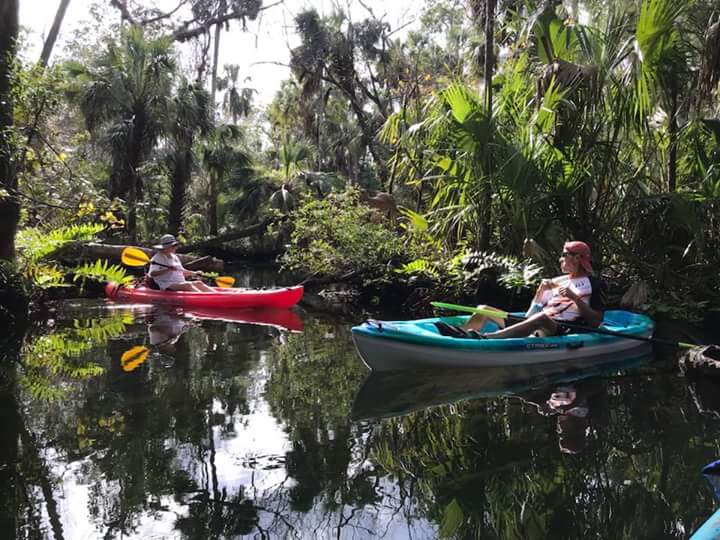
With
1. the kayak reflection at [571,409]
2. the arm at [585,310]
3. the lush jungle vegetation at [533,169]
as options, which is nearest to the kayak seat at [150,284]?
the lush jungle vegetation at [533,169]

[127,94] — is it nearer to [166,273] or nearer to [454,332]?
[166,273]

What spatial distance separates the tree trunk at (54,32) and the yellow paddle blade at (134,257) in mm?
5202

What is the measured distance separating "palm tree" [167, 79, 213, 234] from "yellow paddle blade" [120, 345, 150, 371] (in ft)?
45.6

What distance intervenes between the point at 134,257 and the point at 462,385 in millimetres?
8408

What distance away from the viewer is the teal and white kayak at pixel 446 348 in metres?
5.91

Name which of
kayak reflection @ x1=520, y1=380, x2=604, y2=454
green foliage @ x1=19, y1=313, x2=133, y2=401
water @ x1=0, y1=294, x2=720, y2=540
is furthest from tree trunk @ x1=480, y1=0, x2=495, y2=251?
green foliage @ x1=19, y1=313, x2=133, y2=401

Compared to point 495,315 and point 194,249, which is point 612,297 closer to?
point 495,315

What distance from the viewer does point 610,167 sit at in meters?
9.33

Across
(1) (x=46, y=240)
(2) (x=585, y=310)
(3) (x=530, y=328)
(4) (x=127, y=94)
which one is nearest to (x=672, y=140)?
(2) (x=585, y=310)

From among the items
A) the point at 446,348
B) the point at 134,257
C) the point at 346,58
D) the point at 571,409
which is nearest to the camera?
the point at 571,409

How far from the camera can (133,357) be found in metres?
7.22

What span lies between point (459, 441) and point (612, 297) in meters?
5.90

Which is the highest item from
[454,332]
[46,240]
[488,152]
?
[488,152]

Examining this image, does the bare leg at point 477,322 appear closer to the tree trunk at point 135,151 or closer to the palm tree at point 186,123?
the tree trunk at point 135,151
